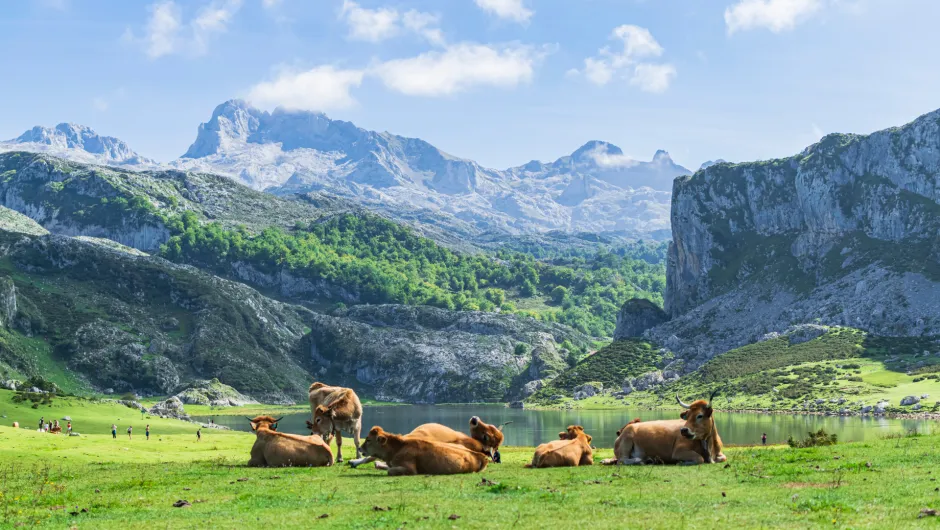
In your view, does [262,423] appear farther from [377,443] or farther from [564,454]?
[564,454]

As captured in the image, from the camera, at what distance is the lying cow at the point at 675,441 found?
1121 inches

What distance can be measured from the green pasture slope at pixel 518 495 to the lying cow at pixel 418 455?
701mm

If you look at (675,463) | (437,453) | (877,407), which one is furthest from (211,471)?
(877,407)

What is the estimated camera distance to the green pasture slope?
58.9 feet

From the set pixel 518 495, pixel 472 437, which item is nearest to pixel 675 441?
pixel 472 437

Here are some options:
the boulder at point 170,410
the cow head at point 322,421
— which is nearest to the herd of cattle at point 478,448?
the cow head at point 322,421

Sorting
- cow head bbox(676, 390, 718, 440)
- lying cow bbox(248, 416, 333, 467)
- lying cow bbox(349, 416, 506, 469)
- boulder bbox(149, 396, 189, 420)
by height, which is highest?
cow head bbox(676, 390, 718, 440)

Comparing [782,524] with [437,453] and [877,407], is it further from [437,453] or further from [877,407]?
[877,407]

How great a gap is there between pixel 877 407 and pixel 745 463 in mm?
137160

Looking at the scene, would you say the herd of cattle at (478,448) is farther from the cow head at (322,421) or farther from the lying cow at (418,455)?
the cow head at (322,421)

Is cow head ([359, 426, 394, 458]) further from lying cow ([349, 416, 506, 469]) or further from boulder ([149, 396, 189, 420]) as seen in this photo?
boulder ([149, 396, 189, 420])

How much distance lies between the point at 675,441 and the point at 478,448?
277 inches

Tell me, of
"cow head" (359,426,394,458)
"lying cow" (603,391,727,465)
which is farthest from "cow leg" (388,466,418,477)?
"lying cow" (603,391,727,465)

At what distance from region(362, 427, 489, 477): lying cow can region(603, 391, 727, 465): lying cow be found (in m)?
5.39
